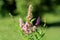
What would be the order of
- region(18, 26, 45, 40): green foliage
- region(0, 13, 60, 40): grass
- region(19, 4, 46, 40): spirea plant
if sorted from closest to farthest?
region(19, 4, 46, 40): spirea plant
region(18, 26, 45, 40): green foliage
region(0, 13, 60, 40): grass

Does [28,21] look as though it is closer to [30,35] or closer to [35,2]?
[30,35]

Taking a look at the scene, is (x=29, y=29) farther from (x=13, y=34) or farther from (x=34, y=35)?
(x=13, y=34)

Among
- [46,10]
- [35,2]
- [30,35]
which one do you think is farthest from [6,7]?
[30,35]

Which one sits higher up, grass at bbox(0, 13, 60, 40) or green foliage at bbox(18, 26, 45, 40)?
green foliage at bbox(18, 26, 45, 40)

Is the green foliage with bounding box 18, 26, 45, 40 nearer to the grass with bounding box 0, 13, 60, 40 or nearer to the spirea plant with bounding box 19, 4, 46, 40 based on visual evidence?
the spirea plant with bounding box 19, 4, 46, 40

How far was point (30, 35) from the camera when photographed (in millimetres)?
4348

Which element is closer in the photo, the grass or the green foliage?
the green foliage

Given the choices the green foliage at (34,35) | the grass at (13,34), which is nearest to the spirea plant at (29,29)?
the green foliage at (34,35)

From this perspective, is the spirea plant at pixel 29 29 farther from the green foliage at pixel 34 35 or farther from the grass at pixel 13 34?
the grass at pixel 13 34

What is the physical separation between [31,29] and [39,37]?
0.17 metres

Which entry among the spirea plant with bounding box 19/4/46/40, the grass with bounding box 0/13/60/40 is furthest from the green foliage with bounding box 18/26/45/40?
the grass with bounding box 0/13/60/40

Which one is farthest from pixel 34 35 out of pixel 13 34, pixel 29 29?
pixel 13 34

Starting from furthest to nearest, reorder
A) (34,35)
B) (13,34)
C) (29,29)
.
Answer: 1. (13,34)
2. (34,35)
3. (29,29)

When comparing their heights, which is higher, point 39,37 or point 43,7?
point 39,37
